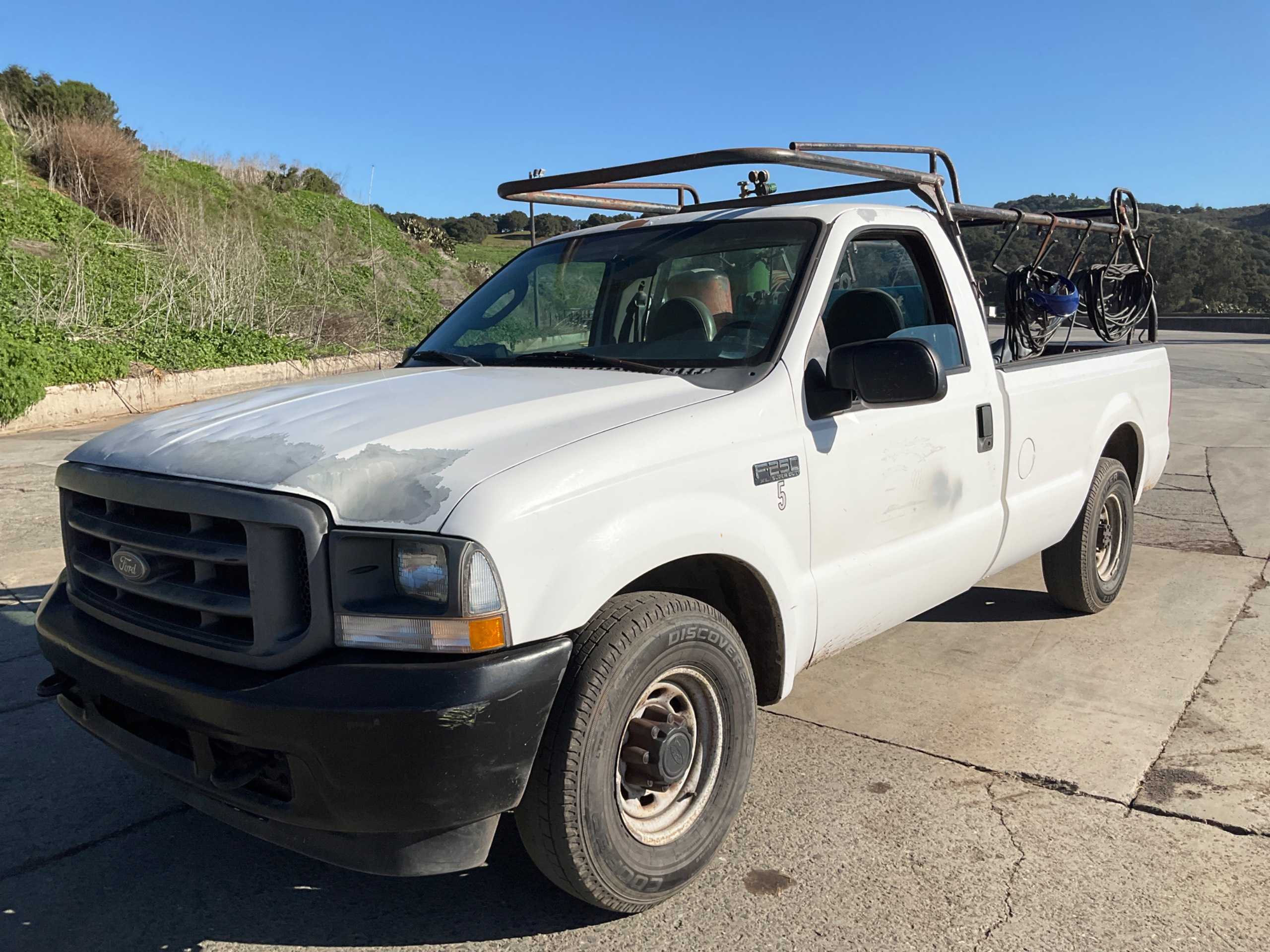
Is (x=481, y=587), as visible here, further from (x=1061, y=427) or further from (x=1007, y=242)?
(x=1007, y=242)

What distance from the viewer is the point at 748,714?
9.68 ft

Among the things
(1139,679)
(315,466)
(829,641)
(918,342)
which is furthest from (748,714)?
(1139,679)

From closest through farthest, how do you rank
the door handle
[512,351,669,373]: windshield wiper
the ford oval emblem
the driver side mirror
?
1. the ford oval emblem
2. the driver side mirror
3. [512,351,669,373]: windshield wiper
4. the door handle

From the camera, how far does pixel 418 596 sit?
2.29 metres

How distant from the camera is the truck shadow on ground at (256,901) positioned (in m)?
2.65

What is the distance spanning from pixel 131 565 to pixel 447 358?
153cm

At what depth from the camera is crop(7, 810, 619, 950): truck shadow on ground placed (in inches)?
104

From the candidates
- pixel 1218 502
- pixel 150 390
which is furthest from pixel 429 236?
pixel 1218 502

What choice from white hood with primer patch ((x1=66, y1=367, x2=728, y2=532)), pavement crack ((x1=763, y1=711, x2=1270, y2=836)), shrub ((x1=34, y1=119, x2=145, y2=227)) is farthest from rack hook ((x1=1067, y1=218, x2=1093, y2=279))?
shrub ((x1=34, y1=119, x2=145, y2=227))

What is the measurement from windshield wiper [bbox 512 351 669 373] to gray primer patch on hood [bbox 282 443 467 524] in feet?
3.17

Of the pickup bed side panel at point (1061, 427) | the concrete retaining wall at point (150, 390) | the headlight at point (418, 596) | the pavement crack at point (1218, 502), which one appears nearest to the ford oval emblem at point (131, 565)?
the headlight at point (418, 596)

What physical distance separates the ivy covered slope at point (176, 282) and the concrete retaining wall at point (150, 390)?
0.17 metres

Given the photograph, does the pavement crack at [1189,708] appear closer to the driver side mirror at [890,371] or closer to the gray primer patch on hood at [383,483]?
the driver side mirror at [890,371]

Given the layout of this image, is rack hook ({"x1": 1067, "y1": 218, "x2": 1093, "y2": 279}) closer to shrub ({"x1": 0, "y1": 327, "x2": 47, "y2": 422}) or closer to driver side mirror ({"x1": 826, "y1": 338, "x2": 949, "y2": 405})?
driver side mirror ({"x1": 826, "y1": 338, "x2": 949, "y2": 405})
